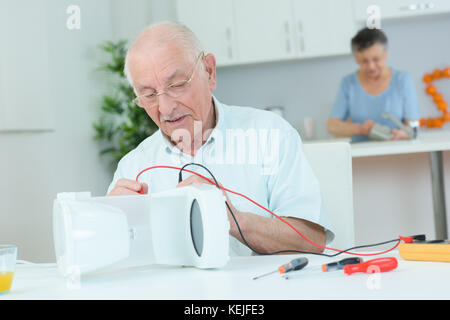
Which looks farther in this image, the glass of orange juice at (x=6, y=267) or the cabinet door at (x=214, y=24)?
the cabinet door at (x=214, y=24)

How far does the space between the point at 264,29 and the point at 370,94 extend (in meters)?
0.83

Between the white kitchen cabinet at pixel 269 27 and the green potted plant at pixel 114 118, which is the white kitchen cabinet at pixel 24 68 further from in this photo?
the white kitchen cabinet at pixel 269 27

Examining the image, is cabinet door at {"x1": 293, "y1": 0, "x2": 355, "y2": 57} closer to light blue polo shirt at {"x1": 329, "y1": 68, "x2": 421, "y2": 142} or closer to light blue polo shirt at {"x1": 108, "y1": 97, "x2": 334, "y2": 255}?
light blue polo shirt at {"x1": 329, "y1": 68, "x2": 421, "y2": 142}

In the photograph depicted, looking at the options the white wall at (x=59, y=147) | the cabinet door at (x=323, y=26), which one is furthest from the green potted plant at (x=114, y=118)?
the cabinet door at (x=323, y=26)

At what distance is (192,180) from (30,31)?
5.82 ft

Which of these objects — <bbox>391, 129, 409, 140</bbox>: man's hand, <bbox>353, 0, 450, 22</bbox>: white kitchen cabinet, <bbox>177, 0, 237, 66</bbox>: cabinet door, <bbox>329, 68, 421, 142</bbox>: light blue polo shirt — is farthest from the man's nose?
<bbox>353, 0, 450, 22</bbox>: white kitchen cabinet

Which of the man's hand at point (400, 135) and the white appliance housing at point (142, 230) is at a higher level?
the man's hand at point (400, 135)

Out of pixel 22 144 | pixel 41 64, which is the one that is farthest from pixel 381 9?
pixel 22 144

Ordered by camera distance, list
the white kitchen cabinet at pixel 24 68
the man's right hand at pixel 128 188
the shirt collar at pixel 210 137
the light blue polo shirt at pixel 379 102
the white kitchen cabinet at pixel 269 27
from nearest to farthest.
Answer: the man's right hand at pixel 128 188, the shirt collar at pixel 210 137, the white kitchen cabinet at pixel 24 68, the light blue polo shirt at pixel 379 102, the white kitchen cabinet at pixel 269 27

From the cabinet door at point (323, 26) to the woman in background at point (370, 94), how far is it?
34cm

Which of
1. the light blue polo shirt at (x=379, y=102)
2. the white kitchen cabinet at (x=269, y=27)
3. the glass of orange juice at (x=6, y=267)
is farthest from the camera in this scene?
the white kitchen cabinet at (x=269, y=27)

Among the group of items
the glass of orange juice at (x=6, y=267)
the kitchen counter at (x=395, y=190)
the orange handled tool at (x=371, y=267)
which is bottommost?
the kitchen counter at (x=395, y=190)

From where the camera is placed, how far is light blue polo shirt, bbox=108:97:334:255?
1.16m

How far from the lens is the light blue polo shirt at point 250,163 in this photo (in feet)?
3.80
